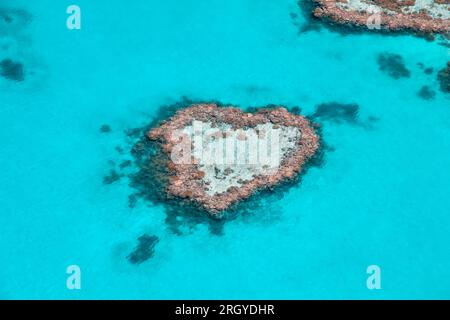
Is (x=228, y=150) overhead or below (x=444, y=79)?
below

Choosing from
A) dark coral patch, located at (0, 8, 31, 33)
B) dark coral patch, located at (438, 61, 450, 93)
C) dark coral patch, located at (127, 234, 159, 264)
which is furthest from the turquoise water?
dark coral patch, located at (438, 61, 450, 93)

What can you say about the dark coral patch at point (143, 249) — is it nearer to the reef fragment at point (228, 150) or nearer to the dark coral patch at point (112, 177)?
the reef fragment at point (228, 150)

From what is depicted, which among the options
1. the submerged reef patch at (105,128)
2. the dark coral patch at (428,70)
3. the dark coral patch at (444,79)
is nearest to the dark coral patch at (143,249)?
the submerged reef patch at (105,128)

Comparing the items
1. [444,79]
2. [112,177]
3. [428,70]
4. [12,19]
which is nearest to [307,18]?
[428,70]

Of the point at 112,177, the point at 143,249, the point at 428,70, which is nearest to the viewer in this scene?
the point at 143,249

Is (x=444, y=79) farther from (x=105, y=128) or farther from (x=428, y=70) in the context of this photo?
(x=105, y=128)

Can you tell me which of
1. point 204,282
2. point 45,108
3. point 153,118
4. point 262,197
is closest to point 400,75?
point 262,197

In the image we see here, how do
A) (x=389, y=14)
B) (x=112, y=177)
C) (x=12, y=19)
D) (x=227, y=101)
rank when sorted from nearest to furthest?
(x=112, y=177)
(x=227, y=101)
(x=12, y=19)
(x=389, y=14)
